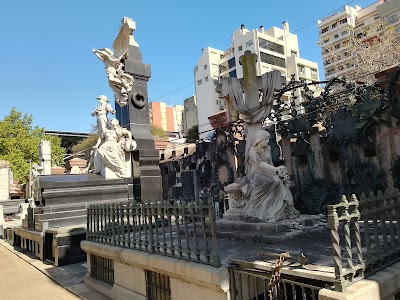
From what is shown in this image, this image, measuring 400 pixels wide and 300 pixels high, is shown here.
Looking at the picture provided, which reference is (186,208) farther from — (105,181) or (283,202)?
(105,181)

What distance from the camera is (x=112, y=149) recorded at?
9578 mm

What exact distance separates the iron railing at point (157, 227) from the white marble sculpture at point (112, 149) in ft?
11.0

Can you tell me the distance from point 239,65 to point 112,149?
41594 mm

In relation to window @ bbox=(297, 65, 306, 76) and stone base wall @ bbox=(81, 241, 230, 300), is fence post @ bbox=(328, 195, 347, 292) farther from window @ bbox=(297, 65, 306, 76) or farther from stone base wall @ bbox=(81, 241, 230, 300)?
window @ bbox=(297, 65, 306, 76)

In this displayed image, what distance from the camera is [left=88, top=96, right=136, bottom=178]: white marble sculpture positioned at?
959cm

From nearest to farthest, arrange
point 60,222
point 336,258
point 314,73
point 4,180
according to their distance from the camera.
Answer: point 336,258 → point 60,222 → point 4,180 → point 314,73

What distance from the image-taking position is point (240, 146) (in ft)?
32.2

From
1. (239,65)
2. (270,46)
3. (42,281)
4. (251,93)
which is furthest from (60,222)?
(270,46)

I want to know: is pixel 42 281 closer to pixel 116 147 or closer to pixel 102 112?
pixel 116 147

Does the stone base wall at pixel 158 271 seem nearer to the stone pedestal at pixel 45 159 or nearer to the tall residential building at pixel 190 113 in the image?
the stone pedestal at pixel 45 159

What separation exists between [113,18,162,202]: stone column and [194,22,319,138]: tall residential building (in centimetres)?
3408

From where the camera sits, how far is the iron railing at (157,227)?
3695mm

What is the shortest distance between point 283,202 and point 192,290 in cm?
247

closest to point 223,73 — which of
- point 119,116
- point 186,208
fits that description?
point 119,116
